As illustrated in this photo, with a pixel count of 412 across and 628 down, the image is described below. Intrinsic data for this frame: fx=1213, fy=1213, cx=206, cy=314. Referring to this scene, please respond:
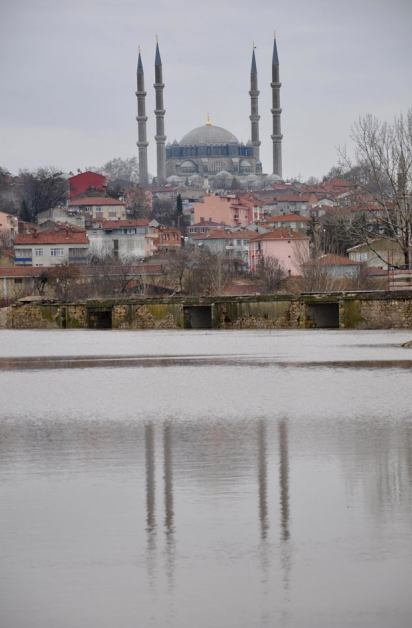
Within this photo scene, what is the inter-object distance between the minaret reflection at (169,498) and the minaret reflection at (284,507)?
56cm

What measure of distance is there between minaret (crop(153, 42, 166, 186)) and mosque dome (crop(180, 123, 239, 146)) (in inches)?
239

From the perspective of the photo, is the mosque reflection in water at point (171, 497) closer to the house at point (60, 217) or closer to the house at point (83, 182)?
the house at point (60, 217)

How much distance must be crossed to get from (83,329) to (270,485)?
27.4 m

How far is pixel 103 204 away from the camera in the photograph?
10400cm

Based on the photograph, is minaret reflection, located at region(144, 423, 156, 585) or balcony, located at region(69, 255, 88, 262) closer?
minaret reflection, located at region(144, 423, 156, 585)

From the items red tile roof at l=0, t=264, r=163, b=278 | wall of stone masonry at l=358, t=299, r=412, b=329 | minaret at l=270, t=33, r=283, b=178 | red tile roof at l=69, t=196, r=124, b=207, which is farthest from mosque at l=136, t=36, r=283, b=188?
wall of stone masonry at l=358, t=299, r=412, b=329

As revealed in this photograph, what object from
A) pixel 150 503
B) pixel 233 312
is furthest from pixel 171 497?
pixel 233 312

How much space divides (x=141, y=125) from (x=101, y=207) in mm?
66027

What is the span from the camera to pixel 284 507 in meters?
→ 7.21

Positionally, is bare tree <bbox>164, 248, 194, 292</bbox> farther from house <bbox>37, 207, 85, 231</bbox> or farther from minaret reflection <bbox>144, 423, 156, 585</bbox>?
minaret reflection <bbox>144, 423, 156, 585</bbox>

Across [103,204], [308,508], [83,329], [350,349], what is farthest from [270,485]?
[103,204]

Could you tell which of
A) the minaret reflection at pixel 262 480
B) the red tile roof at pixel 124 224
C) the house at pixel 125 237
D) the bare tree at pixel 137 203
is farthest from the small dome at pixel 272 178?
the minaret reflection at pixel 262 480

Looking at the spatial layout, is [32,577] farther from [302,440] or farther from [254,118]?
[254,118]

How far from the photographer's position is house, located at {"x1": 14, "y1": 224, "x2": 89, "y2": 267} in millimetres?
71750
